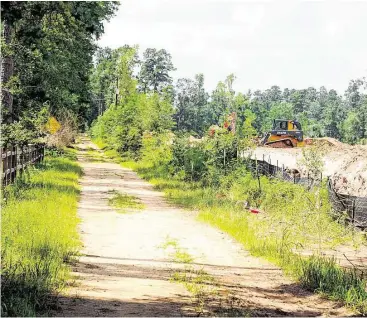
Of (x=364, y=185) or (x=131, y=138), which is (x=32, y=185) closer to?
(x=364, y=185)

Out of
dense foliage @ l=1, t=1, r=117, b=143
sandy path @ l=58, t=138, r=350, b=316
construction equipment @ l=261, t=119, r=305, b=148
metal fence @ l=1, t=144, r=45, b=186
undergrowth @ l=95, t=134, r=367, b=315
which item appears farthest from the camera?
construction equipment @ l=261, t=119, r=305, b=148

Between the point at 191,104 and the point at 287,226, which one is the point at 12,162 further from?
the point at 191,104

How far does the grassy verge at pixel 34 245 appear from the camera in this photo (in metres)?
7.07

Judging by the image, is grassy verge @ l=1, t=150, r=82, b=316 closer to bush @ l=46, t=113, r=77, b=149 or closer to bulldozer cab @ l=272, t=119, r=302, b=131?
bush @ l=46, t=113, r=77, b=149

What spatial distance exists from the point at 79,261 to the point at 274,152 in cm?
2615

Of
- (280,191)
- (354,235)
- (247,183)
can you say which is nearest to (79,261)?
(354,235)

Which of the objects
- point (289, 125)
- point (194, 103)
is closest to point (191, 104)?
point (194, 103)

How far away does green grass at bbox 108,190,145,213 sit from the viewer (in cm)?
1743

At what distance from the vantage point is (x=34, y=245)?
975cm

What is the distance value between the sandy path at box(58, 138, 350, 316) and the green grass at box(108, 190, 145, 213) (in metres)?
1.07

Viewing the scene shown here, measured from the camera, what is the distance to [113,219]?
602 inches

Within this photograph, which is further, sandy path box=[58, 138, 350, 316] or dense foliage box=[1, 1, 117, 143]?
dense foliage box=[1, 1, 117, 143]

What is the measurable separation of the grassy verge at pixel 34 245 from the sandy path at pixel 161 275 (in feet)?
0.95

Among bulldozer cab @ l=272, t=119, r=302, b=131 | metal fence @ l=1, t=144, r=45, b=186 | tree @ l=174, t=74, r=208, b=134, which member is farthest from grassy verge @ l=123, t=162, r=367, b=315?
tree @ l=174, t=74, r=208, b=134
